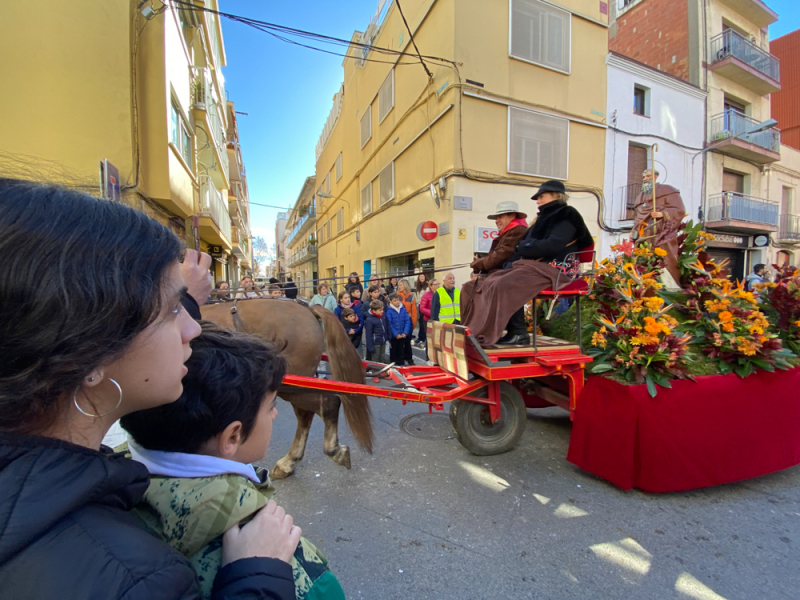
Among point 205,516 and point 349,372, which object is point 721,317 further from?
point 205,516

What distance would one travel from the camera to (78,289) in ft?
1.75

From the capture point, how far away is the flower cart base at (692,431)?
9.23ft

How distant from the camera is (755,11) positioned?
15.3 m

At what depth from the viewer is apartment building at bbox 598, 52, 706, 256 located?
11797 mm

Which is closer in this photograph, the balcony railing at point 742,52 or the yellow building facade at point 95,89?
the yellow building facade at point 95,89

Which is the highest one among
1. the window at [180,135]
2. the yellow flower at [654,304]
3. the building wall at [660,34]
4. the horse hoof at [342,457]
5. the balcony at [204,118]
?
the building wall at [660,34]

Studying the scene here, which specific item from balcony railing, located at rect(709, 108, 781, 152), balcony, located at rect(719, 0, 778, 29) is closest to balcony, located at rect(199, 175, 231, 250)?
balcony railing, located at rect(709, 108, 781, 152)

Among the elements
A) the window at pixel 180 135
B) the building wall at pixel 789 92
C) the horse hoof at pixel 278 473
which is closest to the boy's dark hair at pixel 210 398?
the horse hoof at pixel 278 473

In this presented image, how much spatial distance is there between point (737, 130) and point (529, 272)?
17.5 m

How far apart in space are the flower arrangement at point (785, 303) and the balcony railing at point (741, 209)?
45.3 feet

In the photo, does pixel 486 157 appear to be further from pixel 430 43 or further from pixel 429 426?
pixel 429 426

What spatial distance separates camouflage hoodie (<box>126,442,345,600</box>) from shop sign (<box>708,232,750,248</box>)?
771 inches

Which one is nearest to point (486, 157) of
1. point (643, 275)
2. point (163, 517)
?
point (643, 275)

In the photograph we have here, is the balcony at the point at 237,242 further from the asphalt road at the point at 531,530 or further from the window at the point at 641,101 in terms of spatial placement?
the asphalt road at the point at 531,530
